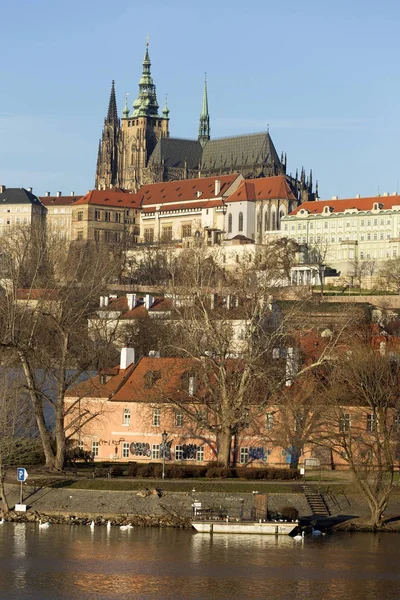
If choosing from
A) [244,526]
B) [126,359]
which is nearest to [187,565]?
[244,526]

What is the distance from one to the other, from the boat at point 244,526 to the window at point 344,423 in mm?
5379

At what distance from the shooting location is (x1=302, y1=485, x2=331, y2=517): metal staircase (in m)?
51.0

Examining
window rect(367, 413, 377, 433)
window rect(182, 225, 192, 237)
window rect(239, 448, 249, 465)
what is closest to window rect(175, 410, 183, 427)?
window rect(239, 448, 249, 465)

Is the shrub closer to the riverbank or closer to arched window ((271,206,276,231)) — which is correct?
the riverbank

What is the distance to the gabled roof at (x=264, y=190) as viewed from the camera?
179000 millimetres

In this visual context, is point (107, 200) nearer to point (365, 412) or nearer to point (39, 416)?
point (39, 416)

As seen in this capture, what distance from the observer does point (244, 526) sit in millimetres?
49875

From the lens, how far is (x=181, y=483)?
52.0 metres

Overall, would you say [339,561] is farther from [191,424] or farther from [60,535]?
[191,424]

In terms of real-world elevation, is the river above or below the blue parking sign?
below

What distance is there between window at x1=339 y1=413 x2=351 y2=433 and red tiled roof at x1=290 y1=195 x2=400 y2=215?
109871 mm

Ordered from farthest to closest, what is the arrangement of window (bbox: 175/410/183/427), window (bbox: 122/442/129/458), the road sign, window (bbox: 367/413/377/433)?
window (bbox: 122/442/129/458) < window (bbox: 175/410/183/427) < window (bbox: 367/413/377/433) < the road sign

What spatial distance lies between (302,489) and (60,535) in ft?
28.1

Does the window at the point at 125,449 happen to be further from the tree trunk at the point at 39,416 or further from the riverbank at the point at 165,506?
the riverbank at the point at 165,506
